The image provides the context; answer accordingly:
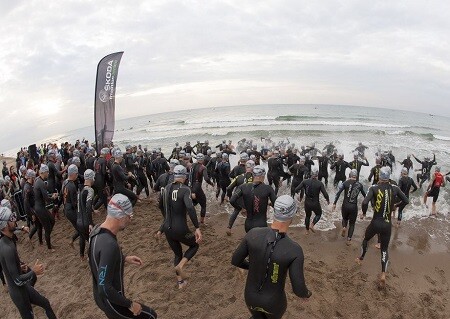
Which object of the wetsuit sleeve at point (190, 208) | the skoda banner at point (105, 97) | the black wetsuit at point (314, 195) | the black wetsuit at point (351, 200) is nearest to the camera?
the wetsuit sleeve at point (190, 208)

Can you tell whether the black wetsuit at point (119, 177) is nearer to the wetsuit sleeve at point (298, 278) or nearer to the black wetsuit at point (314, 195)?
the black wetsuit at point (314, 195)

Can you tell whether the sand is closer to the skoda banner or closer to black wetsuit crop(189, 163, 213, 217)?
black wetsuit crop(189, 163, 213, 217)

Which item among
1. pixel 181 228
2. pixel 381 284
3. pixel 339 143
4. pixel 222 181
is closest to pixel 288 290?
pixel 381 284

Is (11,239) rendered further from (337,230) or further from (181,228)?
(337,230)

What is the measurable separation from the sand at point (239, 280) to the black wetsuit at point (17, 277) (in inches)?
42.7

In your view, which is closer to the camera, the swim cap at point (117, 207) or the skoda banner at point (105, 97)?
the swim cap at point (117, 207)

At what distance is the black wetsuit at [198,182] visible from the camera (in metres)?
8.14

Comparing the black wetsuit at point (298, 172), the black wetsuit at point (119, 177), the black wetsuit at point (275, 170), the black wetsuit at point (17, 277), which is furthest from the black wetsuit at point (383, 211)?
the black wetsuit at point (119, 177)

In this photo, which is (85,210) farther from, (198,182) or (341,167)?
(341,167)

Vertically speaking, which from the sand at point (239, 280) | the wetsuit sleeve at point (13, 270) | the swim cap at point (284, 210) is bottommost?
the sand at point (239, 280)

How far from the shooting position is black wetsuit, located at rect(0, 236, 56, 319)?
3.46 meters

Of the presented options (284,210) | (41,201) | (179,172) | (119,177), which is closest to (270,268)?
(284,210)

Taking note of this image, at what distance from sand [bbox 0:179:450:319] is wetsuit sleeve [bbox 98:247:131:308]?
6.85ft

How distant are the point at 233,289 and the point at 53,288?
3.22m
